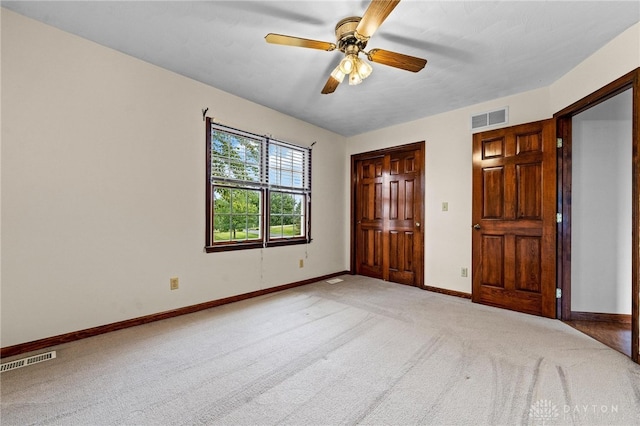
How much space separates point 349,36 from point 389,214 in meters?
2.95

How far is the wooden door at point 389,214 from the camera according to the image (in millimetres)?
4172

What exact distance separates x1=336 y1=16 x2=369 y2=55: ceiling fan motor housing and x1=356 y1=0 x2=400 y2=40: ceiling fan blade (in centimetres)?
14

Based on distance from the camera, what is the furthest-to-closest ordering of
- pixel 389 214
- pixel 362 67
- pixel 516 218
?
pixel 389 214, pixel 516 218, pixel 362 67

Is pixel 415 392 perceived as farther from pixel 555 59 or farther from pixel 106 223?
pixel 555 59

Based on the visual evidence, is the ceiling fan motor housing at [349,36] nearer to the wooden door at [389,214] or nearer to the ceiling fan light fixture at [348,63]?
the ceiling fan light fixture at [348,63]

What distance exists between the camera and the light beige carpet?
149 centimetres

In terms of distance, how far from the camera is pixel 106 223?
8.10 ft

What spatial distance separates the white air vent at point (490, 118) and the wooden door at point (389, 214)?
0.75 meters

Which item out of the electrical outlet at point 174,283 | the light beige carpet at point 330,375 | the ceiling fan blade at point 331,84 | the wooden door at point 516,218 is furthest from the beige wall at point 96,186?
the wooden door at point 516,218

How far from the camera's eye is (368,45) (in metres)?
2.39

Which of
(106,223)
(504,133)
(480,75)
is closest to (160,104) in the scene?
(106,223)

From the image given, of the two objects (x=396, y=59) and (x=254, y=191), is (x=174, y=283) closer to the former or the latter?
(x=254, y=191)

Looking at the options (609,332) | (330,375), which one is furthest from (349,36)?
(609,332)

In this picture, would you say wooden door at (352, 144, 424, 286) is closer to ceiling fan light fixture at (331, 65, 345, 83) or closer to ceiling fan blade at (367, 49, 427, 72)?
ceiling fan blade at (367, 49, 427, 72)
